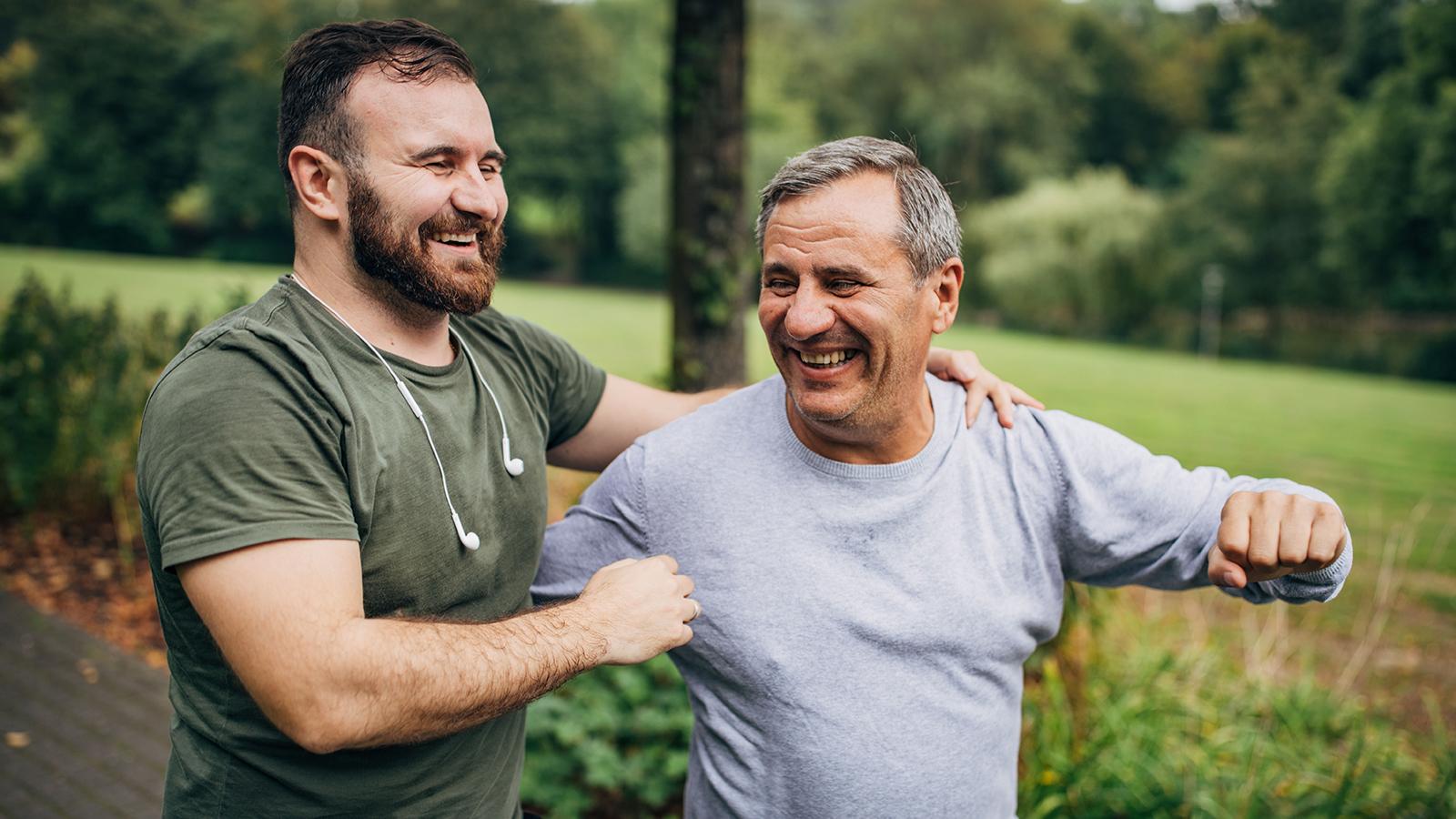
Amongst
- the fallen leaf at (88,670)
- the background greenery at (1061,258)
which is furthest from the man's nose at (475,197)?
the fallen leaf at (88,670)

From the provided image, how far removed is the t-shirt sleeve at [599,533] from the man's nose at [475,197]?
0.60 meters

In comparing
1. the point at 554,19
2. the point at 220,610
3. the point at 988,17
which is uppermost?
the point at 988,17

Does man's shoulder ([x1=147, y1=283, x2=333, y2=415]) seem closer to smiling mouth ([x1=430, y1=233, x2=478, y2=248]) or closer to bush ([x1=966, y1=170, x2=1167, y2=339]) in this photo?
smiling mouth ([x1=430, y1=233, x2=478, y2=248])

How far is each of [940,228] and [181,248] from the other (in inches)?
456

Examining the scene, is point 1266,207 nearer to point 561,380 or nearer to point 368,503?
point 561,380

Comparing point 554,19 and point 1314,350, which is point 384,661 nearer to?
point 554,19

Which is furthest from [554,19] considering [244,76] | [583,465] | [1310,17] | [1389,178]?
[583,465]

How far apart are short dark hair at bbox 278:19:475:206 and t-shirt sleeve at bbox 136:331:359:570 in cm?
45

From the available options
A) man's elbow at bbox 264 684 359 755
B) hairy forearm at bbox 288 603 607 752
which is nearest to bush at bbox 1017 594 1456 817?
hairy forearm at bbox 288 603 607 752

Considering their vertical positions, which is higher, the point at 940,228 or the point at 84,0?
the point at 84,0

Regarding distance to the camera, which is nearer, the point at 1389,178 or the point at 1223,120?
the point at 1389,178

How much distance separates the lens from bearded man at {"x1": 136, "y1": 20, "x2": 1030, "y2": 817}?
4.90 ft

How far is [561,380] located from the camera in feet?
7.94

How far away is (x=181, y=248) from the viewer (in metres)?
11.4
